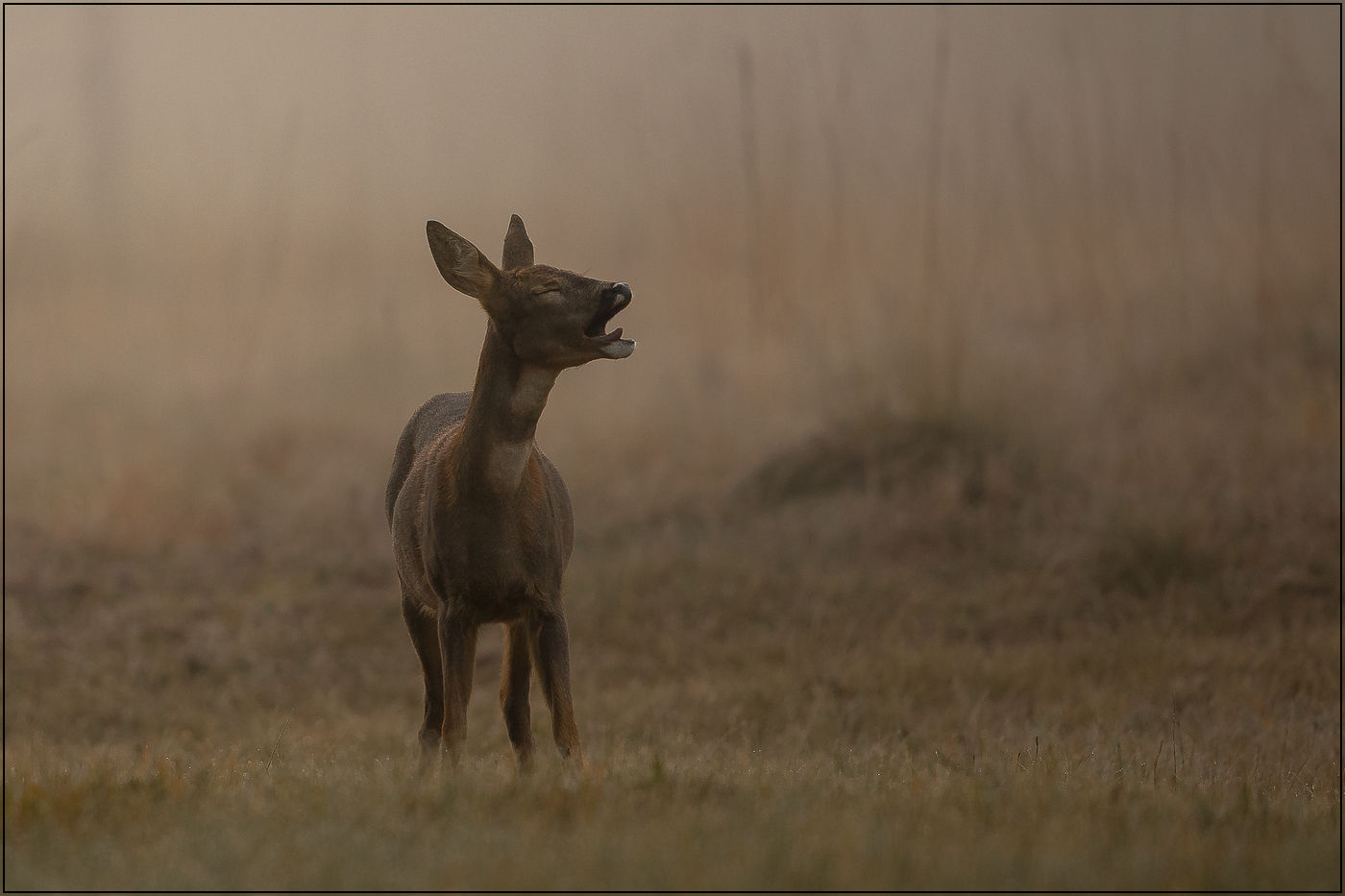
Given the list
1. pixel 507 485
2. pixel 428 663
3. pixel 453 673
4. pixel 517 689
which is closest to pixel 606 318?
pixel 507 485

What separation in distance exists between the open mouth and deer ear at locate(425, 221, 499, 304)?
0.44m

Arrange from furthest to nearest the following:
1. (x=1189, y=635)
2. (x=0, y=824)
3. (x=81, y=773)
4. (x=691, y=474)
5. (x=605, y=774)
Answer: (x=691, y=474), (x=1189, y=635), (x=81, y=773), (x=605, y=774), (x=0, y=824)

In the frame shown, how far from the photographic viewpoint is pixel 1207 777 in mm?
6227

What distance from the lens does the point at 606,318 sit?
5.29m

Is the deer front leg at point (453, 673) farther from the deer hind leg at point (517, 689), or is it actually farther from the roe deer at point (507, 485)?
the deer hind leg at point (517, 689)

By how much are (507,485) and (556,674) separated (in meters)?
0.73

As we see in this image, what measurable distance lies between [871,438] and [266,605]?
569 centimetres

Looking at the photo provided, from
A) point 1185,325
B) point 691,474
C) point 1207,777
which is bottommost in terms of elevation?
point 1207,777

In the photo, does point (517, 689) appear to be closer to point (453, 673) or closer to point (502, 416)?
point (453, 673)

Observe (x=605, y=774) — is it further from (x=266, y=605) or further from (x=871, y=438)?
(x=871, y=438)

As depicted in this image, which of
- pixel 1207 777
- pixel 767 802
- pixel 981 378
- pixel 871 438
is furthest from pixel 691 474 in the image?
pixel 767 802

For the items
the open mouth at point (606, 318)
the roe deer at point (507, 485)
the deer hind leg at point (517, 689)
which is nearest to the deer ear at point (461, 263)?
the roe deer at point (507, 485)

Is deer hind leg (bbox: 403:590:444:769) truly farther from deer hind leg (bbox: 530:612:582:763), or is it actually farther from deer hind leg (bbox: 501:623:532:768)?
deer hind leg (bbox: 530:612:582:763)

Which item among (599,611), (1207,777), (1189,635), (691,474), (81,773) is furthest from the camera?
(691,474)
